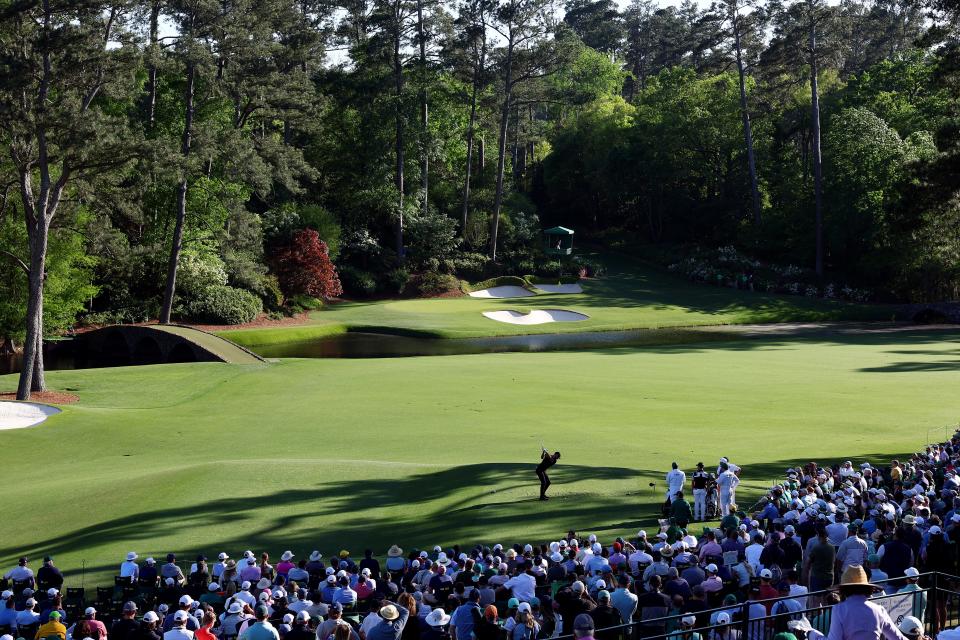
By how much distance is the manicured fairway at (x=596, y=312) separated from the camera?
5603cm

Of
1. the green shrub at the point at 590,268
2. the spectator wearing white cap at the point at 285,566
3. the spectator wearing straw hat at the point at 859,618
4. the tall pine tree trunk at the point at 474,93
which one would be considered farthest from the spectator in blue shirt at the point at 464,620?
the tall pine tree trunk at the point at 474,93

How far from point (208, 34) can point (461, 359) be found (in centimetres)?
1911

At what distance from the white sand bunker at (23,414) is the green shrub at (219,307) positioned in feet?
87.8

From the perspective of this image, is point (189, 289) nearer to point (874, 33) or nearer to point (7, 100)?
point (7, 100)

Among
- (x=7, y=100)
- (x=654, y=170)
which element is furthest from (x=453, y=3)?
(x=7, y=100)

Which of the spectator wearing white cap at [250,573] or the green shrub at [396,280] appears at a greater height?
the green shrub at [396,280]

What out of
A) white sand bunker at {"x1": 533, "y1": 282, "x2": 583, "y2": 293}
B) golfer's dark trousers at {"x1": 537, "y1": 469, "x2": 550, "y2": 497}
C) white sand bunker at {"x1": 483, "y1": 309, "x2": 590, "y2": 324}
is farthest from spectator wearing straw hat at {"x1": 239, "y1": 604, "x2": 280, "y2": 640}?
white sand bunker at {"x1": 533, "y1": 282, "x2": 583, "y2": 293}

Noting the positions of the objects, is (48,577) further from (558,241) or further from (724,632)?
(558,241)

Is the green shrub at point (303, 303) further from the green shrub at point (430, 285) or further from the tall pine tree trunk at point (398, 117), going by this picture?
the tall pine tree trunk at point (398, 117)

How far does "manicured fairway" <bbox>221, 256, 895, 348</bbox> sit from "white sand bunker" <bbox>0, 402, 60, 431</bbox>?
75.5 feet

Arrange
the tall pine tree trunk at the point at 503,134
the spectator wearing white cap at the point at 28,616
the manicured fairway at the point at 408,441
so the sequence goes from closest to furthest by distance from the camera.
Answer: the spectator wearing white cap at the point at 28,616
the manicured fairway at the point at 408,441
the tall pine tree trunk at the point at 503,134

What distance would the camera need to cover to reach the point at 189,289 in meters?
56.0

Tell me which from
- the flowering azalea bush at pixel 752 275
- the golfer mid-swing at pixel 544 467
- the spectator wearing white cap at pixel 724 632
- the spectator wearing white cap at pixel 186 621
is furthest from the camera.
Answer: the flowering azalea bush at pixel 752 275

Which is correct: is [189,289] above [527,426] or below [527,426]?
above
